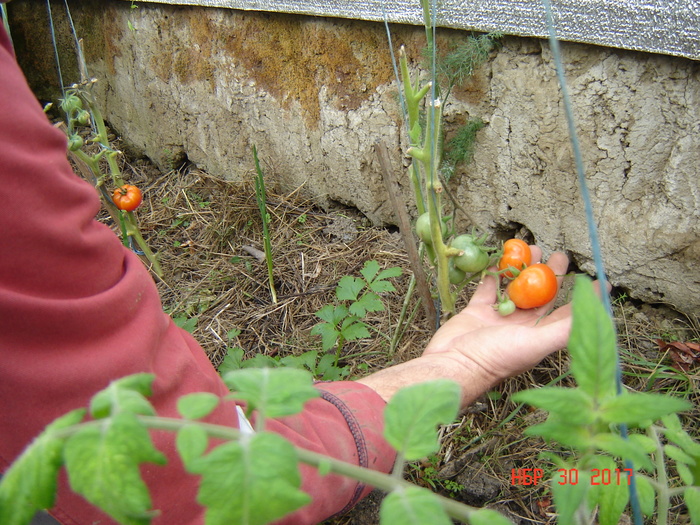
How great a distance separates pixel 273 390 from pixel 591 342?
0.27 metres

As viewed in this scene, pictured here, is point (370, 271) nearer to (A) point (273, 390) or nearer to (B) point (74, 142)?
(B) point (74, 142)

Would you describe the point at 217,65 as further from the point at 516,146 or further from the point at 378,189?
the point at 516,146

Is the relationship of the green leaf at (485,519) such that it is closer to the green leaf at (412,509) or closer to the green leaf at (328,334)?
the green leaf at (412,509)

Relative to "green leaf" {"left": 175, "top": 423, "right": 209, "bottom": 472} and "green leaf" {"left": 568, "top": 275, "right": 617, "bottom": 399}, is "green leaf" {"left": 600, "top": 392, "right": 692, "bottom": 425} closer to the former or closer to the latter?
"green leaf" {"left": 568, "top": 275, "right": 617, "bottom": 399}

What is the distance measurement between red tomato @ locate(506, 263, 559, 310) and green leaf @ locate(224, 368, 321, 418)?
1.01 metres

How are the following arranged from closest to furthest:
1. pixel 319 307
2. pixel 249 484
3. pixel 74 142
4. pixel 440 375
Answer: pixel 249 484 → pixel 440 375 → pixel 74 142 → pixel 319 307

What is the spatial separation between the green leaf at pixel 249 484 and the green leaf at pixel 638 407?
27 centimetres

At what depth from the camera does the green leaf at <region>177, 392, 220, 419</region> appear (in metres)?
0.41

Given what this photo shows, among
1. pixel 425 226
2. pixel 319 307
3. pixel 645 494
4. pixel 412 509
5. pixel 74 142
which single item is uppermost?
pixel 74 142

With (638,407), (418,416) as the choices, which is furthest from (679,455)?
(418,416)

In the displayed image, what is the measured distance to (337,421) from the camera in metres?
1.14

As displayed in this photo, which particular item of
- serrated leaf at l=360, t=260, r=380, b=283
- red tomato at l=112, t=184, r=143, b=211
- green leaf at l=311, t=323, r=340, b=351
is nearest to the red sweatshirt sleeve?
green leaf at l=311, t=323, r=340, b=351

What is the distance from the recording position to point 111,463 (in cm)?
35

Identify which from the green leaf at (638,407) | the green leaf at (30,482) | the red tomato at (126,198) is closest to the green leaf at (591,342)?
the green leaf at (638,407)
